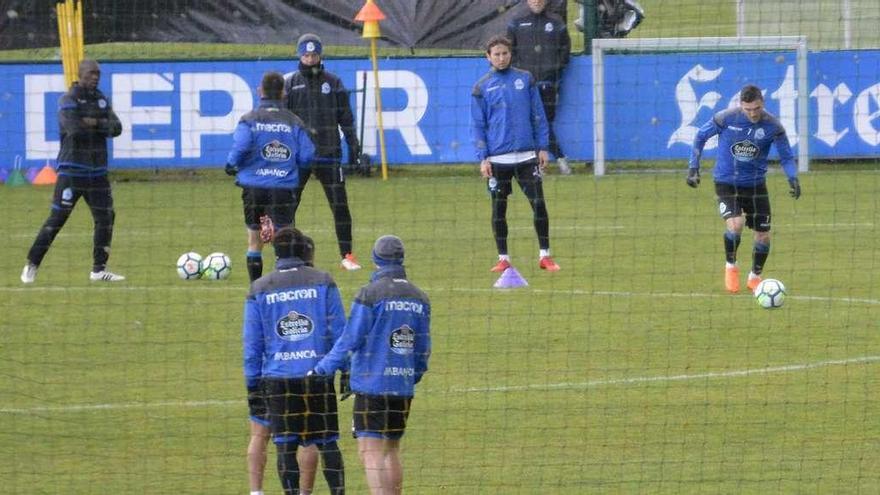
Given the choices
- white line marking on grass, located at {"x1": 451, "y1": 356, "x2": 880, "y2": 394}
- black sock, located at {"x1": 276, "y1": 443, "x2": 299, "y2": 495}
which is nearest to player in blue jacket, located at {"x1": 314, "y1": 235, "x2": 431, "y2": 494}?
black sock, located at {"x1": 276, "y1": 443, "x2": 299, "y2": 495}

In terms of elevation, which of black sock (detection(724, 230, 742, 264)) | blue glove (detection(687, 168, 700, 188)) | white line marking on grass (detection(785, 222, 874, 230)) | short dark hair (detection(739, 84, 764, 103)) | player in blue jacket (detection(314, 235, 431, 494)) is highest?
short dark hair (detection(739, 84, 764, 103))

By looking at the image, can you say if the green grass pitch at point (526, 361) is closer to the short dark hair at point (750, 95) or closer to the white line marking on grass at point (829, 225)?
the white line marking on grass at point (829, 225)

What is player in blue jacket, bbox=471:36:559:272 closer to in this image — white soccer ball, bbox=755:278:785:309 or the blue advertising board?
white soccer ball, bbox=755:278:785:309

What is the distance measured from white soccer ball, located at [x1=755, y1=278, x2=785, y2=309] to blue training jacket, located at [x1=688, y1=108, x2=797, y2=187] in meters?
1.19

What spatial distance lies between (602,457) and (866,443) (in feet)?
5.51

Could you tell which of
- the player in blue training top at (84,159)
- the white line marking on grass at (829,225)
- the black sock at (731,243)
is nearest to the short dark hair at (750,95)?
the black sock at (731,243)

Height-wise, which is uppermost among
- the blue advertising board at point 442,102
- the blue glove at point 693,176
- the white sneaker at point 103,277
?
the blue advertising board at point 442,102

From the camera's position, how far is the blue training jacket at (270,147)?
15.5 m

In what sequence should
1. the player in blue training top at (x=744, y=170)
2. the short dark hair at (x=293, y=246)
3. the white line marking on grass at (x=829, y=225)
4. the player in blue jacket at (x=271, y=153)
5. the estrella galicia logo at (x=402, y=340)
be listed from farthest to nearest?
the white line marking on grass at (x=829, y=225) < the player in blue training top at (x=744, y=170) < the player in blue jacket at (x=271, y=153) < the short dark hair at (x=293, y=246) < the estrella galicia logo at (x=402, y=340)

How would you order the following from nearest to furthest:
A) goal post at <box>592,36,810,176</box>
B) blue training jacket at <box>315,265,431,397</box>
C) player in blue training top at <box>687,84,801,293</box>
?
blue training jacket at <box>315,265,431,397</box>
player in blue training top at <box>687,84,801,293</box>
goal post at <box>592,36,810,176</box>

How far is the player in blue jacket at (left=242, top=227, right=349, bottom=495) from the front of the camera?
934 centimetres

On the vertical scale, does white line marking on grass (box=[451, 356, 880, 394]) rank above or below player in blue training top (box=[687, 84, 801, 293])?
below

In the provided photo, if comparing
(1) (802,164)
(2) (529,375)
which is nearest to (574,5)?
(1) (802,164)

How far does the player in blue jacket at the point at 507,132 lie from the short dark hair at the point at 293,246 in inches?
303
